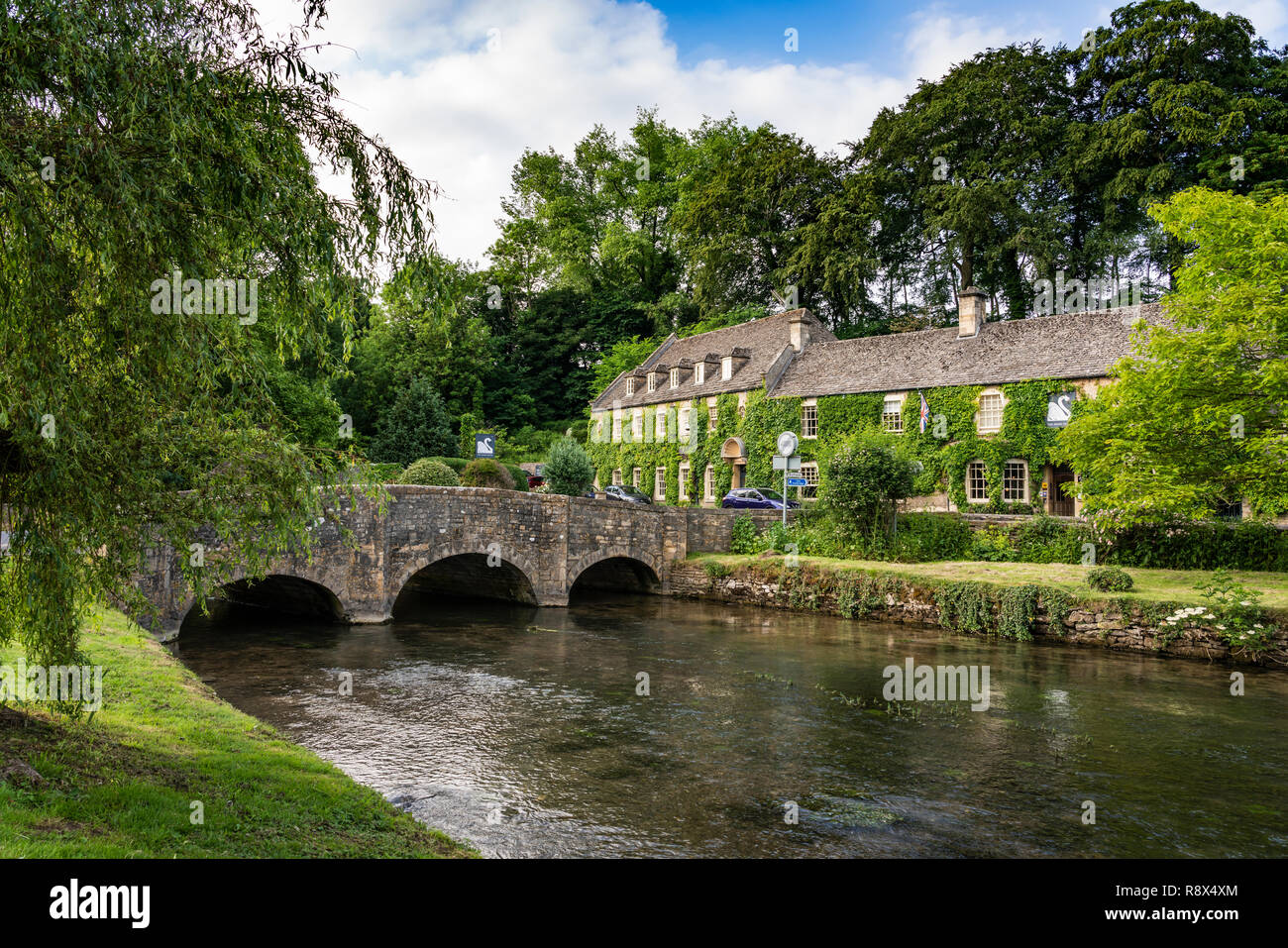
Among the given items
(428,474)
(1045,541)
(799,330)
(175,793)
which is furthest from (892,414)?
(175,793)

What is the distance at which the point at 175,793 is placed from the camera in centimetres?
669

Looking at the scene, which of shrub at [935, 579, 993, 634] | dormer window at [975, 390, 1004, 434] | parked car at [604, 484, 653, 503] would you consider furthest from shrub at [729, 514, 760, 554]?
dormer window at [975, 390, 1004, 434]

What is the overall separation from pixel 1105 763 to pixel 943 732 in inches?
87.7

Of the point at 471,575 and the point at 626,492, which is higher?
the point at 626,492

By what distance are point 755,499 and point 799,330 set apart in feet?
35.5

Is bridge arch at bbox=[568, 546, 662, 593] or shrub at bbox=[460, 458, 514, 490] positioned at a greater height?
shrub at bbox=[460, 458, 514, 490]

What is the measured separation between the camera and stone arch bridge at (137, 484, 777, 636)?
2072 centimetres

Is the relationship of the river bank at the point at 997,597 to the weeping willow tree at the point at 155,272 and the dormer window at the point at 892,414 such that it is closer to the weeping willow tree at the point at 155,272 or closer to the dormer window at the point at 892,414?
the dormer window at the point at 892,414

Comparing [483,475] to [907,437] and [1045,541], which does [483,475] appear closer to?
[907,437]

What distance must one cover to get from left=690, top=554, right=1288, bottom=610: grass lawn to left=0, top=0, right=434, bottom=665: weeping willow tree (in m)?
19.6

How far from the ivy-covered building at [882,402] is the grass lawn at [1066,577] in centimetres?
439

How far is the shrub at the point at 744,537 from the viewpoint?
98.1 ft

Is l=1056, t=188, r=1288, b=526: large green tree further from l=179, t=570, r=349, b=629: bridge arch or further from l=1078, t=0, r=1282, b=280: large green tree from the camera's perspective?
l=179, t=570, r=349, b=629: bridge arch
